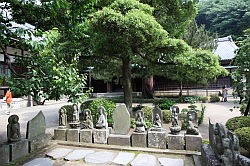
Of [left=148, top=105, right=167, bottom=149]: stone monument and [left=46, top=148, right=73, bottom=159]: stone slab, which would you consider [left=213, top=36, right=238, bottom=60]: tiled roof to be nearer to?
[left=148, top=105, right=167, bottom=149]: stone monument

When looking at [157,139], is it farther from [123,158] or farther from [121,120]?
[121,120]

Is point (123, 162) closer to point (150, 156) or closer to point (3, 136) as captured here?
point (150, 156)

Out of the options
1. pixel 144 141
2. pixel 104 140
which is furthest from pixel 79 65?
pixel 144 141

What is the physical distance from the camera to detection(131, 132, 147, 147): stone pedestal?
615cm

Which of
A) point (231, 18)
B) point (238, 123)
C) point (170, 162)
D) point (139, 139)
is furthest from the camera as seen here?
point (231, 18)

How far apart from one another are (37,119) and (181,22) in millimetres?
8536

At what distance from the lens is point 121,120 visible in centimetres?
682

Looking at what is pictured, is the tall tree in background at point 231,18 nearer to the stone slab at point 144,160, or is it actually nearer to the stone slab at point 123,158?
the stone slab at point 144,160

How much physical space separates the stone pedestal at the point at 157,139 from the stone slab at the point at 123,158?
748mm

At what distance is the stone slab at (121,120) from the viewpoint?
6.78 metres

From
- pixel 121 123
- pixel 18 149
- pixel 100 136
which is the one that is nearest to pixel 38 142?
pixel 18 149

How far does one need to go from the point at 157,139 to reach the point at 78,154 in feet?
7.74

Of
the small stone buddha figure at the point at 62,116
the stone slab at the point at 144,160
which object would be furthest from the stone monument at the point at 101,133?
the stone slab at the point at 144,160

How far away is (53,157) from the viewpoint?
5547mm
